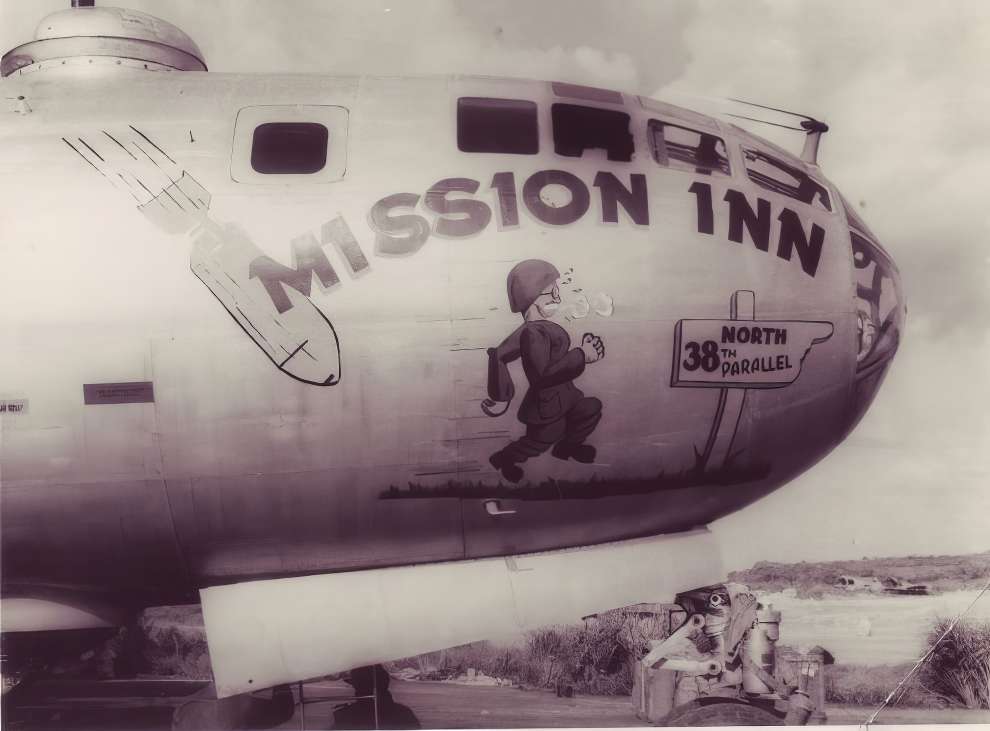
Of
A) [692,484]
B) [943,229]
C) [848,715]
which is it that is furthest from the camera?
[943,229]

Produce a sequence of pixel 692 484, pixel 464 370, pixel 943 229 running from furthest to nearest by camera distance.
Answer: pixel 943 229
pixel 692 484
pixel 464 370

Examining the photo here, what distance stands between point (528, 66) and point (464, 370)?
2.36 m

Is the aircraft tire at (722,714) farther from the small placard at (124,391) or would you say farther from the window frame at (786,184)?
the small placard at (124,391)

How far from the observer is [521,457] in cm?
529

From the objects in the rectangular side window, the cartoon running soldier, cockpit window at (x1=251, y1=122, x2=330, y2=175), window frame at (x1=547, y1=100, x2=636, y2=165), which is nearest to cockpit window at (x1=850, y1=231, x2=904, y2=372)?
window frame at (x1=547, y1=100, x2=636, y2=165)

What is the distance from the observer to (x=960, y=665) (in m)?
6.55

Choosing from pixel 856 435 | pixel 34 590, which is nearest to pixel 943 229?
pixel 856 435

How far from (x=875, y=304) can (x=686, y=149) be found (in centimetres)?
143

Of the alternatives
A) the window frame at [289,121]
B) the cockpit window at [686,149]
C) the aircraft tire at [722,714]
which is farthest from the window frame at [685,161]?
the aircraft tire at [722,714]

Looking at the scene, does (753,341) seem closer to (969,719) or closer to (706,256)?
(706,256)

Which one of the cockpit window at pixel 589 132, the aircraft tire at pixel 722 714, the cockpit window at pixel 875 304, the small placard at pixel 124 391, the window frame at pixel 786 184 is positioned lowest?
the aircraft tire at pixel 722 714

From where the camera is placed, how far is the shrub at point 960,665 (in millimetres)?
6535

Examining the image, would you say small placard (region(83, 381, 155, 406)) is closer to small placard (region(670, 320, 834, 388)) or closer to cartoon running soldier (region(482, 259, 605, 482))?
cartoon running soldier (region(482, 259, 605, 482))

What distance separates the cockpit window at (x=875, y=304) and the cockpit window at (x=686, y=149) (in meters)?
0.94
